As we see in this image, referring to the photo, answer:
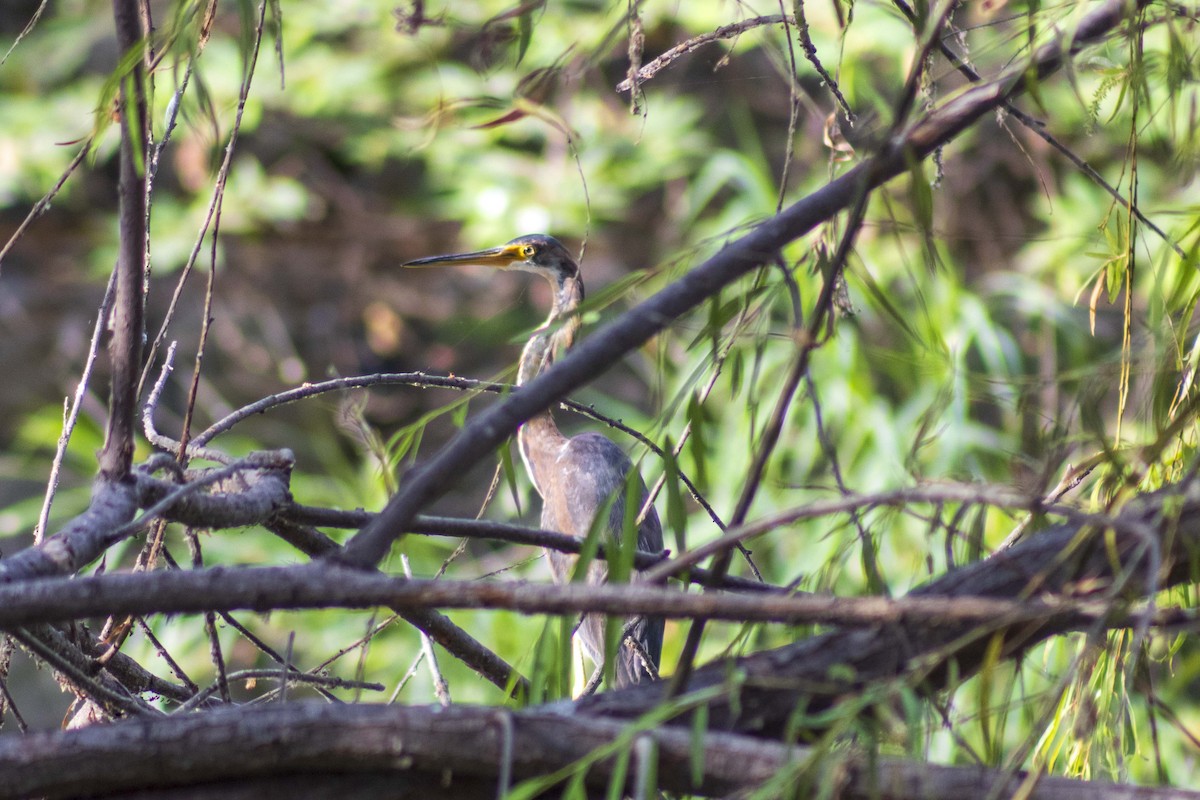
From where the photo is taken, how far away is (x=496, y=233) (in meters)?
4.38

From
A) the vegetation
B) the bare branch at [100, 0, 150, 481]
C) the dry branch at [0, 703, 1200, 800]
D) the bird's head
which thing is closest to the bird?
the bird's head

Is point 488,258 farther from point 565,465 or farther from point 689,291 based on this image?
point 689,291

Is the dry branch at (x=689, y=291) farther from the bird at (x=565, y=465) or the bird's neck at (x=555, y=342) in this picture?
the bird at (x=565, y=465)

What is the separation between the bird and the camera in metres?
2.80

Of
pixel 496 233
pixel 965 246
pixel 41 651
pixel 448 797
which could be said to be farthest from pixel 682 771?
pixel 965 246

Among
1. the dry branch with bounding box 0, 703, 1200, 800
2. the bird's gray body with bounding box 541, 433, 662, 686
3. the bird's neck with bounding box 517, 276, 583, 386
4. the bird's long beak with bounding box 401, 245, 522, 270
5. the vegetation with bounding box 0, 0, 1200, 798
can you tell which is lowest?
the dry branch with bounding box 0, 703, 1200, 800

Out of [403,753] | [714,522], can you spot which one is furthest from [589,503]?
[403,753]

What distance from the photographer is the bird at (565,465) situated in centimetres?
280

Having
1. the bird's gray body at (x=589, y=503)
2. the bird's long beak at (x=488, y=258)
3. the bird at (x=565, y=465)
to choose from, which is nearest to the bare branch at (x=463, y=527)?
the bird at (x=565, y=465)

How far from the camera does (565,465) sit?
3.04m

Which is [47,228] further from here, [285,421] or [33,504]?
[33,504]

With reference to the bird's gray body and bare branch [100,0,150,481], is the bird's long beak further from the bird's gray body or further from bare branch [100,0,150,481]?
bare branch [100,0,150,481]

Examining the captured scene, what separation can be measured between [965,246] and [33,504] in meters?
3.74

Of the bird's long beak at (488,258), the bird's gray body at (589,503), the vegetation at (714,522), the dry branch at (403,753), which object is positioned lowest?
the dry branch at (403,753)
